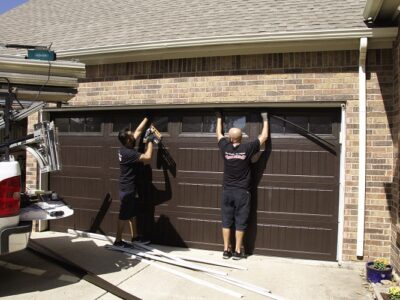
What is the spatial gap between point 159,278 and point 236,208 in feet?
4.94

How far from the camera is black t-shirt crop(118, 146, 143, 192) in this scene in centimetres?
624

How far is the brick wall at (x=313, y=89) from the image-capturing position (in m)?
5.59

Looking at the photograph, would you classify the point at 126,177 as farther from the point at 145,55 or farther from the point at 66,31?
the point at 66,31

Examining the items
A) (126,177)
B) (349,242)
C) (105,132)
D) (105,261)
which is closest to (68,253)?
(105,261)

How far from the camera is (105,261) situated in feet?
19.0

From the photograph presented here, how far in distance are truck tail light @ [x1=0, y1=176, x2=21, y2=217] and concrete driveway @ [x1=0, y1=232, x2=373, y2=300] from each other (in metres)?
0.94

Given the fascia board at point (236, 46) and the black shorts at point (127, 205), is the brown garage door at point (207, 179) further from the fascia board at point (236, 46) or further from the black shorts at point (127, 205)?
the fascia board at point (236, 46)

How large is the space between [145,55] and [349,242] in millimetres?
4017

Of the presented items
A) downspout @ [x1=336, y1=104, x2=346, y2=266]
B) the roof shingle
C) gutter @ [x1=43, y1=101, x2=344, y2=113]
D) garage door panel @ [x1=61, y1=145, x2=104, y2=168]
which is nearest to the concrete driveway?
downspout @ [x1=336, y1=104, x2=346, y2=266]

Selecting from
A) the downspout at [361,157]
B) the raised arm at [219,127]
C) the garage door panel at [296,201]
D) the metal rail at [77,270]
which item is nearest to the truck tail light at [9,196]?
the metal rail at [77,270]

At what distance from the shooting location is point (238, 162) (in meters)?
5.94

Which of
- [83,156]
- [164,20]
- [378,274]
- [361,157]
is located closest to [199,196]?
[83,156]

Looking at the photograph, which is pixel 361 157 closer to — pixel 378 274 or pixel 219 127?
pixel 378 274

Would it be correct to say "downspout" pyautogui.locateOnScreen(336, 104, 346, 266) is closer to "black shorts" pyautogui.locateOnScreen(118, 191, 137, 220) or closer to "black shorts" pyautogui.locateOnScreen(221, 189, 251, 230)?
"black shorts" pyautogui.locateOnScreen(221, 189, 251, 230)
